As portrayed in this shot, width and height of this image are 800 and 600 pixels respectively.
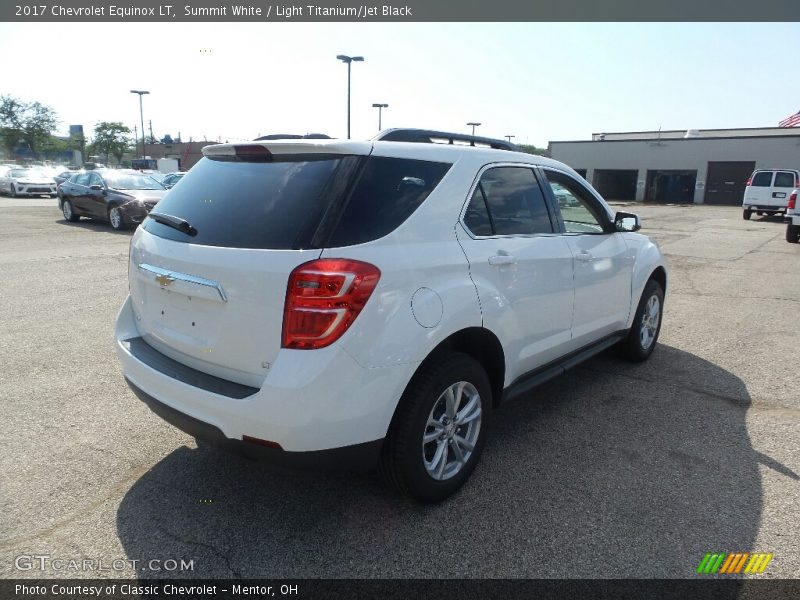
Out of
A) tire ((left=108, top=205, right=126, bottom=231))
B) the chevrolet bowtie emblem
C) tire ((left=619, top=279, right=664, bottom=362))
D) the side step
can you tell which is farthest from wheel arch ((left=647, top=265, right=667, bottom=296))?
tire ((left=108, top=205, right=126, bottom=231))

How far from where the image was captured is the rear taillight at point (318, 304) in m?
2.27

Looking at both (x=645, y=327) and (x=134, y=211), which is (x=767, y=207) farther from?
(x=134, y=211)

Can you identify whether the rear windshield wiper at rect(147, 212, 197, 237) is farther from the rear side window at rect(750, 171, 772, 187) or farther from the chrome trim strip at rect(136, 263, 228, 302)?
the rear side window at rect(750, 171, 772, 187)

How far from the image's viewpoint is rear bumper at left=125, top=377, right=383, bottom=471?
7.66ft

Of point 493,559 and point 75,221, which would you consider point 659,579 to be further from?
point 75,221

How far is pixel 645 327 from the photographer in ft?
16.6

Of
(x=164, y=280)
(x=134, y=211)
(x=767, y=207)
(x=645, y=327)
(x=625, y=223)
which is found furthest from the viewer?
(x=767, y=207)

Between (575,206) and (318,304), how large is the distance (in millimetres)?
2591

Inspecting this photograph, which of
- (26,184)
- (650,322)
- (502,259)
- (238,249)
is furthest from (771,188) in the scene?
(26,184)

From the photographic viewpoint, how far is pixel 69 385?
424 centimetres

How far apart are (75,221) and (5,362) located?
14233 mm

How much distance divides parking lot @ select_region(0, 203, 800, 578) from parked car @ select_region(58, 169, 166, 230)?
1026 centimetres

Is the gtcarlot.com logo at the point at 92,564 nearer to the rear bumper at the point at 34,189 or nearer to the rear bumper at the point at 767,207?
the rear bumper at the point at 767,207

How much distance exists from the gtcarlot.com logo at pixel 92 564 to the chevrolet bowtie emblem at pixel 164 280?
4.13 feet
